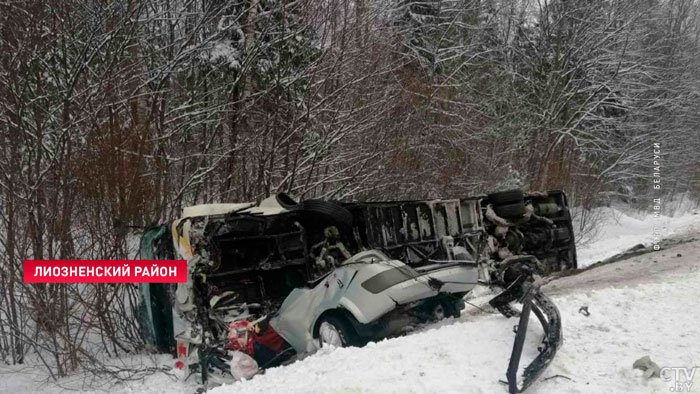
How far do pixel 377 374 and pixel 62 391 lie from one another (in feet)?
15.4

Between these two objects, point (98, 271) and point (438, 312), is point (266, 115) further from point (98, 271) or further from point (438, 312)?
point (438, 312)

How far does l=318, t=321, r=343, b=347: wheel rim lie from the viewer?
5125mm

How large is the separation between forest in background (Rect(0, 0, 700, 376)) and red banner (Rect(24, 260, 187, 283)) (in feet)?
0.41

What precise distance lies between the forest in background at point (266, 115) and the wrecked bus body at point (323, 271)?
1.23 m

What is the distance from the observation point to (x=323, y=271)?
629cm

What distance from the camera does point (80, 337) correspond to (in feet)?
23.3

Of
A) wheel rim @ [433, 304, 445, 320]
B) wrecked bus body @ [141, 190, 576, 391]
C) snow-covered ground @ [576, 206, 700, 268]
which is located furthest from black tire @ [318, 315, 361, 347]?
snow-covered ground @ [576, 206, 700, 268]

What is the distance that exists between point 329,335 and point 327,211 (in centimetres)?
146

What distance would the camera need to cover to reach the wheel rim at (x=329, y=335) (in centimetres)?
512

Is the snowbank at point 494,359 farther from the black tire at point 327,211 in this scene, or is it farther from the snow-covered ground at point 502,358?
the black tire at point 327,211

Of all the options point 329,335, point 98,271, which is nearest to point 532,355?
point 329,335

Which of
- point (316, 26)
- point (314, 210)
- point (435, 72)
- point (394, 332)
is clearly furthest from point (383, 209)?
point (435, 72)

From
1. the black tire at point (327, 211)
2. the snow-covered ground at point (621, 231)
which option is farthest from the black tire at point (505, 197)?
the snow-covered ground at point (621, 231)

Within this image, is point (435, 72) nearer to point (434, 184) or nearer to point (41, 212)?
point (434, 184)
